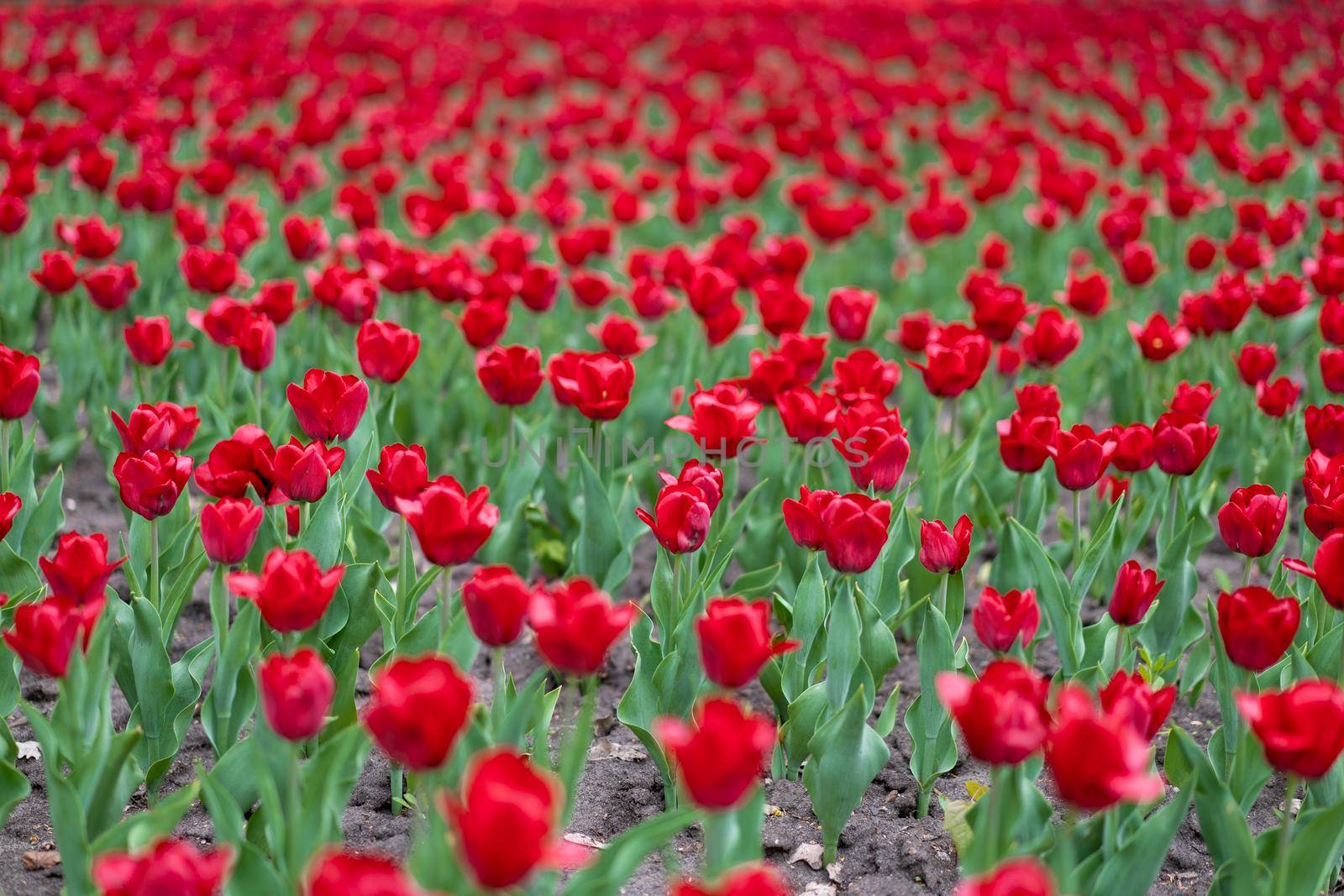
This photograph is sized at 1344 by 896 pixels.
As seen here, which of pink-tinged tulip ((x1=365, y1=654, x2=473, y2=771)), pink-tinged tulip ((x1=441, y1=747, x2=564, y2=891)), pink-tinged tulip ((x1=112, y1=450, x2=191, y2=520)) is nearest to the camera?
pink-tinged tulip ((x1=441, y1=747, x2=564, y2=891))

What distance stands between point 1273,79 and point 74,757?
8.85 meters

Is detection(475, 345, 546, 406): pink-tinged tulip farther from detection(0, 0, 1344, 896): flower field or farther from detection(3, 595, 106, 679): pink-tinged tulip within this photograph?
detection(3, 595, 106, 679): pink-tinged tulip

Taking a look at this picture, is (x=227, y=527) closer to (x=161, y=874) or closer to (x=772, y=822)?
(x=161, y=874)

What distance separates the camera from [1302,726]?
177 centimetres

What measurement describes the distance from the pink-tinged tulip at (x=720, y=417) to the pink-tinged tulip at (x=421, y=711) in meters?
1.34

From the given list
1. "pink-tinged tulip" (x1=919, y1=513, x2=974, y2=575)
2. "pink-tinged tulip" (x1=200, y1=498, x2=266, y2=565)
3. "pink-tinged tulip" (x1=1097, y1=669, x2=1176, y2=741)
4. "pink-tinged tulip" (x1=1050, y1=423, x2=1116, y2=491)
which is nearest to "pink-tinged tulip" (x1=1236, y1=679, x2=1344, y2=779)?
"pink-tinged tulip" (x1=1097, y1=669, x2=1176, y2=741)

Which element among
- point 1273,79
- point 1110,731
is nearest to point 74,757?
point 1110,731

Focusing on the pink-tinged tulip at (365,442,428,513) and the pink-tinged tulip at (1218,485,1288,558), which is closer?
the pink-tinged tulip at (365,442,428,513)

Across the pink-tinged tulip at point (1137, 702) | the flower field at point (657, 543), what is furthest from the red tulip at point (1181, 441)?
the pink-tinged tulip at point (1137, 702)

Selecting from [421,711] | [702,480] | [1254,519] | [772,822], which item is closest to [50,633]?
[421,711]

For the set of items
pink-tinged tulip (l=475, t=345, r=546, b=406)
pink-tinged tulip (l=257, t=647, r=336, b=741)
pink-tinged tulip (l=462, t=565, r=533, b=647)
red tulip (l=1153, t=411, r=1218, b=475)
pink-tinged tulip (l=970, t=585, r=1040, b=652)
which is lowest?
pink-tinged tulip (l=257, t=647, r=336, b=741)

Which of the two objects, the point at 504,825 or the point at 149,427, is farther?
the point at 149,427

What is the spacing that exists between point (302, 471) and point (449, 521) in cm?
47

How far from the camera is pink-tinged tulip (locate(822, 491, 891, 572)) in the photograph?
2359 millimetres
